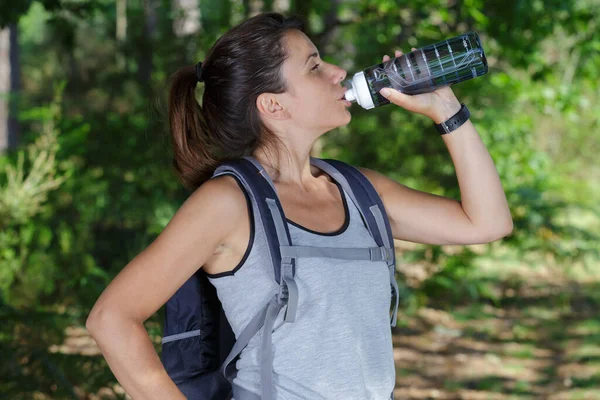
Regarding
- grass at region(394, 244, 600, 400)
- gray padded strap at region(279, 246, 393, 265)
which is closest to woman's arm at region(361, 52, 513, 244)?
gray padded strap at region(279, 246, 393, 265)

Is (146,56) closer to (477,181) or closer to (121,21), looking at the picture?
(121,21)

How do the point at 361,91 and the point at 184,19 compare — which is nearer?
the point at 361,91

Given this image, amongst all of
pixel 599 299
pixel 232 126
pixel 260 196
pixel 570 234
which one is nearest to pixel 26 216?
pixel 232 126

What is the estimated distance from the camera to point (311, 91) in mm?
2062

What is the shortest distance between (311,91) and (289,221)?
374 millimetres

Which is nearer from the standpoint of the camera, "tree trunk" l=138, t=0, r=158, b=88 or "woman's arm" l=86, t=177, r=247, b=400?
"woman's arm" l=86, t=177, r=247, b=400

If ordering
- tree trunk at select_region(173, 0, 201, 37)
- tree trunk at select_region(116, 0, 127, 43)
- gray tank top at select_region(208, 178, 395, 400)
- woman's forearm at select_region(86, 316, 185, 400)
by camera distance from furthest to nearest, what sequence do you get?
tree trunk at select_region(116, 0, 127, 43), tree trunk at select_region(173, 0, 201, 37), gray tank top at select_region(208, 178, 395, 400), woman's forearm at select_region(86, 316, 185, 400)

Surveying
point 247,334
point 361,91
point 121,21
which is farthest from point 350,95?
point 121,21

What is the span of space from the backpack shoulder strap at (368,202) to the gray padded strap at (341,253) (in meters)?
0.03

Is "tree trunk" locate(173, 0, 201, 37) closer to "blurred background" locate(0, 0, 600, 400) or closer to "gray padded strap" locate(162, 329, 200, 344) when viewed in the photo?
"blurred background" locate(0, 0, 600, 400)

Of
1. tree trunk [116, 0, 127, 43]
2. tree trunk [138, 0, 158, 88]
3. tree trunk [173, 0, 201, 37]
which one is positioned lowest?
tree trunk [138, 0, 158, 88]

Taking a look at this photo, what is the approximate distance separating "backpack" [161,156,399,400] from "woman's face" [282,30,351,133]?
0.20 metres

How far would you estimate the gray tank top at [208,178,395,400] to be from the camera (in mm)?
1795

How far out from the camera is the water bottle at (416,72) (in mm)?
2072
